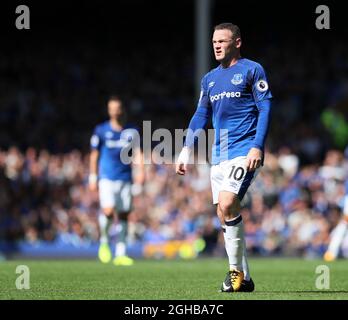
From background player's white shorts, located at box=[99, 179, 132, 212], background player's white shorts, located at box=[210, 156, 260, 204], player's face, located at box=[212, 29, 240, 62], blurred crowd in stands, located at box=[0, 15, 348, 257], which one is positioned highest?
blurred crowd in stands, located at box=[0, 15, 348, 257]

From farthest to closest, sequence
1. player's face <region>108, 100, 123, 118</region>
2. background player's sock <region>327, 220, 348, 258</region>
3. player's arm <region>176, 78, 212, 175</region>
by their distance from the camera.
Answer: background player's sock <region>327, 220, 348, 258</region> → player's face <region>108, 100, 123, 118</region> → player's arm <region>176, 78, 212, 175</region>

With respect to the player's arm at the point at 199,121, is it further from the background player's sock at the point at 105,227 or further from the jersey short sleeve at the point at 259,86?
the background player's sock at the point at 105,227

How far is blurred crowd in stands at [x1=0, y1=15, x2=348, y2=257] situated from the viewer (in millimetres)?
22328

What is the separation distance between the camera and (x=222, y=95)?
9594mm

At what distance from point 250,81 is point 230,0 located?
23039 mm

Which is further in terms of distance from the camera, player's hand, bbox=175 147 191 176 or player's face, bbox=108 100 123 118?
player's face, bbox=108 100 123 118

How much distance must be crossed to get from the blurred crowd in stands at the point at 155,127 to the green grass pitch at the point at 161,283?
307 inches

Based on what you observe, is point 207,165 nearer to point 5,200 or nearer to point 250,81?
point 5,200

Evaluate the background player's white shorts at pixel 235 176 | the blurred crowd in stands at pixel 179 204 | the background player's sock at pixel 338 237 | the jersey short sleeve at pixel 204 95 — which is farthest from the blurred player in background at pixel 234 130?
the blurred crowd in stands at pixel 179 204

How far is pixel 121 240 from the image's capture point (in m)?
15.8

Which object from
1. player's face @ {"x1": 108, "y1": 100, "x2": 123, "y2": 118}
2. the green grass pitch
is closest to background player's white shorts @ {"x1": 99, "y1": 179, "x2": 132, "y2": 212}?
player's face @ {"x1": 108, "y1": 100, "x2": 123, "y2": 118}

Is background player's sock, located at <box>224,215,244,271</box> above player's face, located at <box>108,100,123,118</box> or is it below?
below

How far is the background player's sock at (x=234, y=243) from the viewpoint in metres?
9.41

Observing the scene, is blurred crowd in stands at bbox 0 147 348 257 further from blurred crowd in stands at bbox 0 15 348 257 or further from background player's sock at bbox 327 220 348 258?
background player's sock at bbox 327 220 348 258
